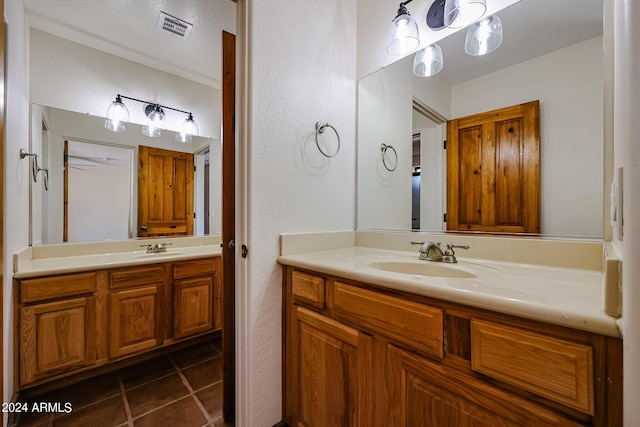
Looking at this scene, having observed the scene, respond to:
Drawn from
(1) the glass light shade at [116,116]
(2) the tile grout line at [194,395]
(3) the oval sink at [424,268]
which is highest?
(1) the glass light shade at [116,116]

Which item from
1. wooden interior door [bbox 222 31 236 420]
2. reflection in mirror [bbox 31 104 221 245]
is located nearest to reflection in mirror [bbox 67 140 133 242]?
reflection in mirror [bbox 31 104 221 245]

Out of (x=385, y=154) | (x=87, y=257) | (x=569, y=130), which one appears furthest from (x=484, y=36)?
(x=87, y=257)

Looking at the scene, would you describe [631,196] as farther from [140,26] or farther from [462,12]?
[140,26]

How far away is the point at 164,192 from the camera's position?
2412 millimetres

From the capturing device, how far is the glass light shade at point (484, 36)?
115 cm

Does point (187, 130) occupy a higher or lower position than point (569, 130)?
higher

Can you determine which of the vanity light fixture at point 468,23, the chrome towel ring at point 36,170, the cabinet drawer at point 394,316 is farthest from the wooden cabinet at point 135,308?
the vanity light fixture at point 468,23

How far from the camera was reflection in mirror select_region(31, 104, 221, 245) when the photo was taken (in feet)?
5.99

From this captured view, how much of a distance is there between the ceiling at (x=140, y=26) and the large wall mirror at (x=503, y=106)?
1257 mm

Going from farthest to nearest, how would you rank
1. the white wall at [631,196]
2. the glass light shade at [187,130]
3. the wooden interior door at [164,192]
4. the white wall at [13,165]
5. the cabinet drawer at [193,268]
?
the glass light shade at [187,130]
the wooden interior door at [164,192]
the cabinet drawer at [193,268]
the white wall at [13,165]
the white wall at [631,196]

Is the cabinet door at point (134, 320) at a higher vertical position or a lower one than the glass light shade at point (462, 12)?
lower

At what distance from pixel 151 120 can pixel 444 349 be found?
273cm

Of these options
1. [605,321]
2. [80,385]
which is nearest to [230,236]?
[605,321]

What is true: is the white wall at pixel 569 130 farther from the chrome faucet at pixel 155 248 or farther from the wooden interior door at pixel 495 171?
the chrome faucet at pixel 155 248
